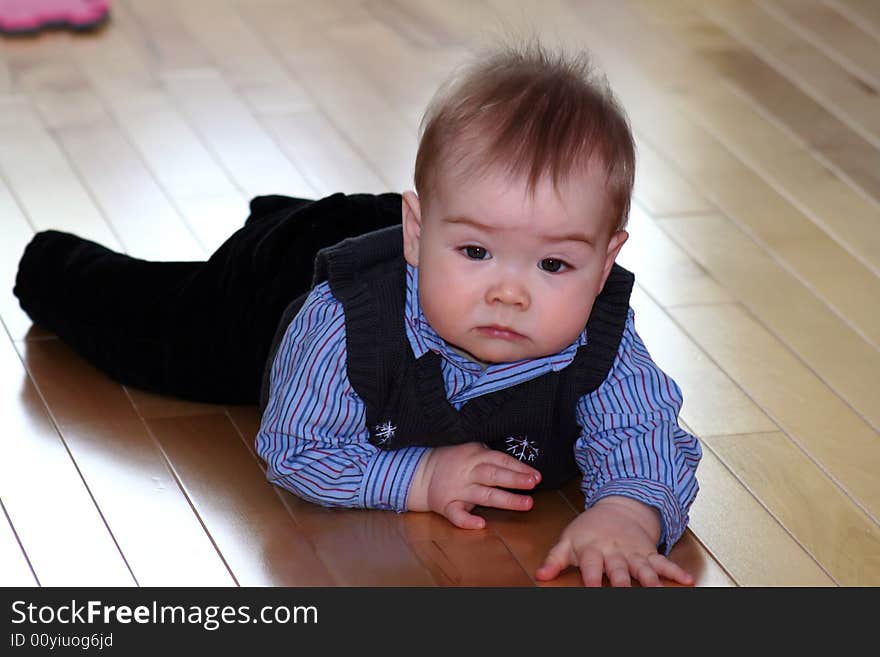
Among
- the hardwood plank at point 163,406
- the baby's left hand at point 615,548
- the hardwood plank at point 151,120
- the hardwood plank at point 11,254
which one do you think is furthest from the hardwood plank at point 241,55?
the baby's left hand at point 615,548

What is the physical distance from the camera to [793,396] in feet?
6.32

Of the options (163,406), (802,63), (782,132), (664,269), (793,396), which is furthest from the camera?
(802,63)

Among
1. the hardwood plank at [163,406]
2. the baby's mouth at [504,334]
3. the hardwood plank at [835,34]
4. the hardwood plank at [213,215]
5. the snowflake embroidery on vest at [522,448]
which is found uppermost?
the baby's mouth at [504,334]

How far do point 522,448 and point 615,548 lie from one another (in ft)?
0.55

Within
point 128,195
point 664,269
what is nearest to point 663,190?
point 664,269

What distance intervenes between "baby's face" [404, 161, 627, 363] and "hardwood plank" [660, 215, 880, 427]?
56cm

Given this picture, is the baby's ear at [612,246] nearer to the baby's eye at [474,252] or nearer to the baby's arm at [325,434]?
the baby's eye at [474,252]

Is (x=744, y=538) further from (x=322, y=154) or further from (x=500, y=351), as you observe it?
(x=322, y=154)

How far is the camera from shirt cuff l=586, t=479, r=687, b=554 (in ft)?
5.14

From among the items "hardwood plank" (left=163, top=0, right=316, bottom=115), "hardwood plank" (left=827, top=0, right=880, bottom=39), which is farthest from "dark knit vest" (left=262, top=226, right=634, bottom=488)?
"hardwood plank" (left=827, top=0, right=880, bottom=39)

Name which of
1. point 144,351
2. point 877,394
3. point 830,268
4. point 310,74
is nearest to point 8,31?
point 310,74

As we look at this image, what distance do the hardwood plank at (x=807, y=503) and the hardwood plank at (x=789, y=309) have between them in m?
0.16

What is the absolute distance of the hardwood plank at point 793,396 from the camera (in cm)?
178

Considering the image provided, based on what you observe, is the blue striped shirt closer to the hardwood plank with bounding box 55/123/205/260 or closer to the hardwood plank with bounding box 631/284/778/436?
the hardwood plank with bounding box 631/284/778/436
